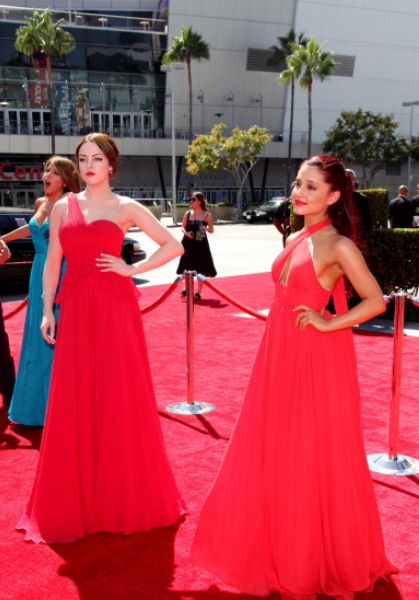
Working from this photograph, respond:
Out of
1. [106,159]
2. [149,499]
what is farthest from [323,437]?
[106,159]

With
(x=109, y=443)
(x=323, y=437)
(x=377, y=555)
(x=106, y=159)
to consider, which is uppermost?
(x=106, y=159)

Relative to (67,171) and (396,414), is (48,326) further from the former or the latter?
(396,414)

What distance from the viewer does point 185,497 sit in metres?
4.44

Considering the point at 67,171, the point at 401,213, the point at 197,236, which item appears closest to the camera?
the point at 67,171

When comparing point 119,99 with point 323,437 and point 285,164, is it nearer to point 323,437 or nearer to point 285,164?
point 285,164

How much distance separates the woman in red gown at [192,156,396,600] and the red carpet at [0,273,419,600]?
24cm

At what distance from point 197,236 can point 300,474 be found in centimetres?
941

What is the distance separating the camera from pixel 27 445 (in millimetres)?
5375

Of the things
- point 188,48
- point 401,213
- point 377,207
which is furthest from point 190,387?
point 188,48

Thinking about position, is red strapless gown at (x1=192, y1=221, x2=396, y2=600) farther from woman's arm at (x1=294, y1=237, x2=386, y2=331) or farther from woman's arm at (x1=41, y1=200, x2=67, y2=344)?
woman's arm at (x1=41, y1=200, x2=67, y2=344)

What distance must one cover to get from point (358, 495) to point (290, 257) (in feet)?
3.68

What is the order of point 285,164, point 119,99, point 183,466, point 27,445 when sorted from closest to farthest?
point 183,466, point 27,445, point 119,99, point 285,164

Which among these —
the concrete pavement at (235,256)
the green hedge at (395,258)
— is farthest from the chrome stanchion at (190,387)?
the concrete pavement at (235,256)

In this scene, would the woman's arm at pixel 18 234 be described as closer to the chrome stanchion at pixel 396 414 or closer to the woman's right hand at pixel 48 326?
the woman's right hand at pixel 48 326
